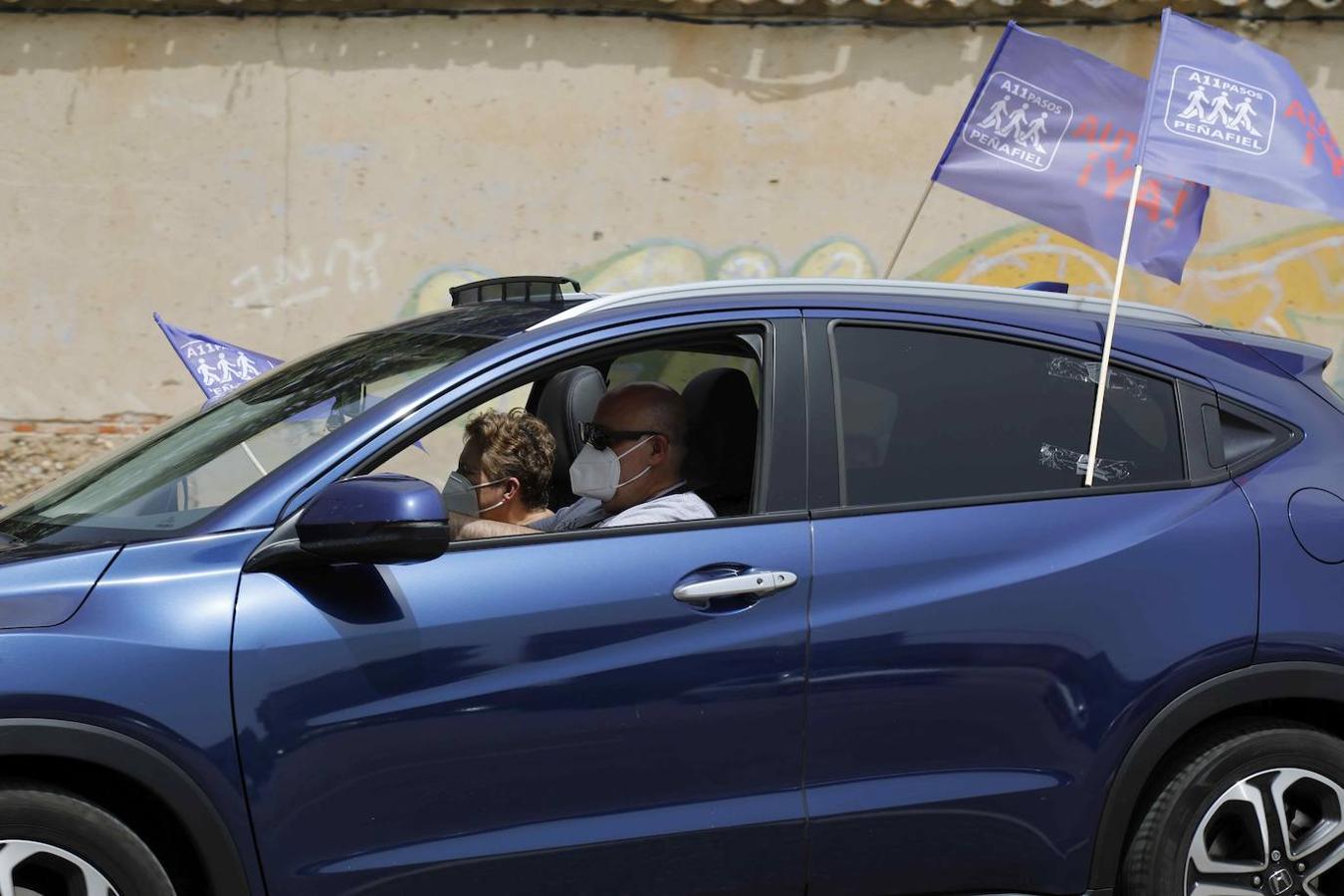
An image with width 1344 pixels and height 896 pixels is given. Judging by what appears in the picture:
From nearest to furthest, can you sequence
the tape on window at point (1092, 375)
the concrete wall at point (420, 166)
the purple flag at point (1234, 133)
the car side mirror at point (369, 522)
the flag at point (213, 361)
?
the car side mirror at point (369, 522)
the tape on window at point (1092, 375)
the purple flag at point (1234, 133)
the flag at point (213, 361)
the concrete wall at point (420, 166)

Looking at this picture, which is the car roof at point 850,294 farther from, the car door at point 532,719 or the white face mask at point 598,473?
the car door at point 532,719

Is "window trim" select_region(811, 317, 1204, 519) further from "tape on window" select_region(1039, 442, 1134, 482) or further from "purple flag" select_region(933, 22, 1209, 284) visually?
"purple flag" select_region(933, 22, 1209, 284)

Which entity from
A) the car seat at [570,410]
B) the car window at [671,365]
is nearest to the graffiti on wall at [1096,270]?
the car seat at [570,410]

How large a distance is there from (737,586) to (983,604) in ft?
1.72

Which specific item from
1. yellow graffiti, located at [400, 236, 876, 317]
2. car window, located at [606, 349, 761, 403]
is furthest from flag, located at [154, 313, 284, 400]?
yellow graffiti, located at [400, 236, 876, 317]

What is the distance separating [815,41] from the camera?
9.82 meters

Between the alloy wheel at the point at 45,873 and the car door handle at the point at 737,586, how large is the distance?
1.17m

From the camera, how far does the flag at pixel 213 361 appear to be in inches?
237

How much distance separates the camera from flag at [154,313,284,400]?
6012 millimetres

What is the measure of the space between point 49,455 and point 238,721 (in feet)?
24.3

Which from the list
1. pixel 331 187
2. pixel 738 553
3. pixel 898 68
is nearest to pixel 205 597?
Answer: pixel 738 553

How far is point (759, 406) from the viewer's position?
342 centimetres

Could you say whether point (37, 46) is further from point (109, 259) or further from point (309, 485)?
point (309, 485)

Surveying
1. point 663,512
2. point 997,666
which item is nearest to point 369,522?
point 663,512
